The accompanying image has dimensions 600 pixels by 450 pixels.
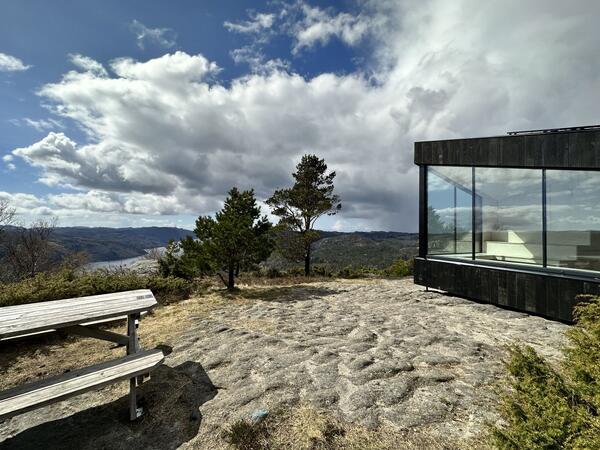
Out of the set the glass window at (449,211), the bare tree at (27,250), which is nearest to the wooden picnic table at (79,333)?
the glass window at (449,211)

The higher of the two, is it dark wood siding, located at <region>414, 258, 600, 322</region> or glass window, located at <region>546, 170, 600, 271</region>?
glass window, located at <region>546, 170, 600, 271</region>

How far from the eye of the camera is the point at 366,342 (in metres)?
5.47

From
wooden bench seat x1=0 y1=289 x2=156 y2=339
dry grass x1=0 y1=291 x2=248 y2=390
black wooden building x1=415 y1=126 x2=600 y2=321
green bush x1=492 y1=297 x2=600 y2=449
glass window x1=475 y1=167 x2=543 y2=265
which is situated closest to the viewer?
green bush x1=492 y1=297 x2=600 y2=449

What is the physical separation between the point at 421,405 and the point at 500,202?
7.17m

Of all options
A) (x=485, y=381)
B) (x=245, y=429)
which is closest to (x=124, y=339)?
(x=245, y=429)

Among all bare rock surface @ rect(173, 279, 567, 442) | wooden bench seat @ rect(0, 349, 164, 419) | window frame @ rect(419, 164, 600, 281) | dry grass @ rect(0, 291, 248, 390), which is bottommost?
dry grass @ rect(0, 291, 248, 390)

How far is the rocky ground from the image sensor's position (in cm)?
335

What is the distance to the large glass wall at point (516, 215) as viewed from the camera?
22.7 feet

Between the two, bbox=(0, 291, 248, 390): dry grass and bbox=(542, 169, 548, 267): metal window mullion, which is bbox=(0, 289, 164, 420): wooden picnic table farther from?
bbox=(542, 169, 548, 267): metal window mullion

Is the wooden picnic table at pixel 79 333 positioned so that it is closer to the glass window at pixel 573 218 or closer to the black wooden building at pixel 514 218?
the black wooden building at pixel 514 218

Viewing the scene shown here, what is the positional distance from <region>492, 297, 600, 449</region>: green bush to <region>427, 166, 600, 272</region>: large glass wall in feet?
19.3

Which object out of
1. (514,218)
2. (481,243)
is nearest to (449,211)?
(481,243)

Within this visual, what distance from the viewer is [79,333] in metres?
4.02

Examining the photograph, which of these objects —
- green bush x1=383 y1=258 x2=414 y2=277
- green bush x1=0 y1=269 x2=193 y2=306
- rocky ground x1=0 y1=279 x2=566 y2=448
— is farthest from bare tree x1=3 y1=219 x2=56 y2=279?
green bush x1=383 y1=258 x2=414 y2=277
